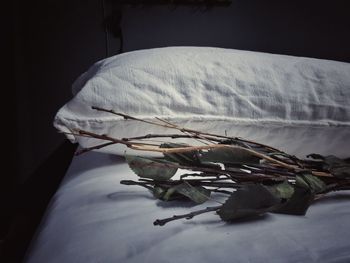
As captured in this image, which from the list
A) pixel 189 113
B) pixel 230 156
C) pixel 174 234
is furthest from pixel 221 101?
pixel 174 234

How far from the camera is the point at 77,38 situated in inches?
53.6

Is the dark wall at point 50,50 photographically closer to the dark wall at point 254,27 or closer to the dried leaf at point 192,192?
the dark wall at point 254,27

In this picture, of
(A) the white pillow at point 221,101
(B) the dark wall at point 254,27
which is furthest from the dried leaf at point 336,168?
(B) the dark wall at point 254,27

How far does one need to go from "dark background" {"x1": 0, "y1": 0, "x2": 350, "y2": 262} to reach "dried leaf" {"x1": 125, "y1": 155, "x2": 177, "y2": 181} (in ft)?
3.22

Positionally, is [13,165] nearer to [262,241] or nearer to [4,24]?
[4,24]

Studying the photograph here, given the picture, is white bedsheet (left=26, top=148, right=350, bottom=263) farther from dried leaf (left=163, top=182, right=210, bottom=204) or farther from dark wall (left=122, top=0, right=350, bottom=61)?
dark wall (left=122, top=0, right=350, bottom=61)

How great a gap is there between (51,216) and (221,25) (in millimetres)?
1067

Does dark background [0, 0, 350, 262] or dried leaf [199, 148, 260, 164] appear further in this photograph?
dark background [0, 0, 350, 262]

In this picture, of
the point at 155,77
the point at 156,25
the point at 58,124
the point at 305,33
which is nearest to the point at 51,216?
the point at 58,124

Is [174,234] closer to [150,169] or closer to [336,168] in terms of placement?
[150,169]

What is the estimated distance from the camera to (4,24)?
1.30 meters

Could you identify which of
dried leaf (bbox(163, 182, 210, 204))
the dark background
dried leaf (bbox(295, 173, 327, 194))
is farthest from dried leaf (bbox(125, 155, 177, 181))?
the dark background

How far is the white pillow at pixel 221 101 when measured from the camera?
62cm

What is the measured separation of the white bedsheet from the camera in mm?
317
